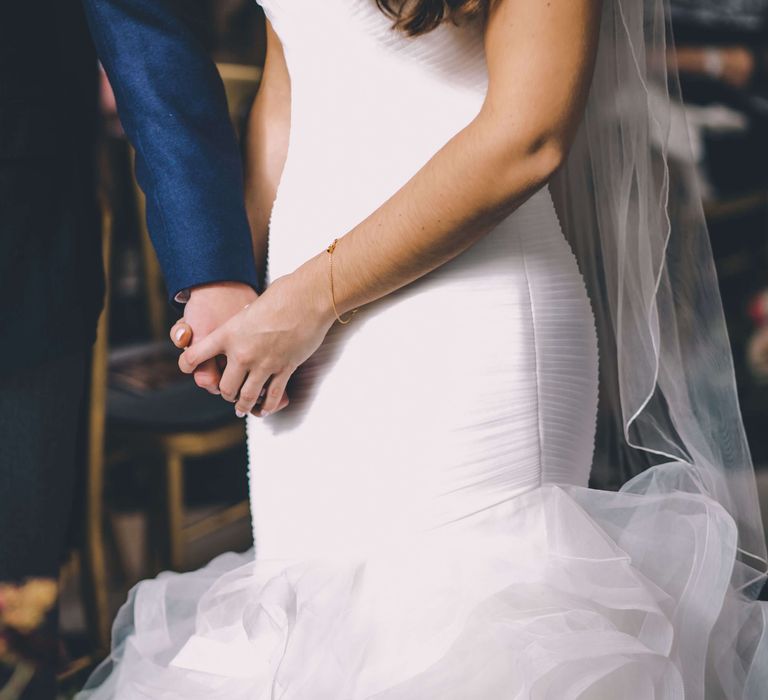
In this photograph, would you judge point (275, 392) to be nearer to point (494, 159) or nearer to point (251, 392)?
point (251, 392)

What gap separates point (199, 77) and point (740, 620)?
80 cm

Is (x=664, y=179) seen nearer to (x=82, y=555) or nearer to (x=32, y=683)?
(x=32, y=683)

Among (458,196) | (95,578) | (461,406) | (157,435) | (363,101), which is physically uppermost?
(363,101)

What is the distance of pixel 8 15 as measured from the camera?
42.6 inches

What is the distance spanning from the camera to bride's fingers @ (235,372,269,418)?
2.90ft

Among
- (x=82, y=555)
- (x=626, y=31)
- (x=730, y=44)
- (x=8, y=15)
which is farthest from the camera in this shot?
(x=730, y=44)

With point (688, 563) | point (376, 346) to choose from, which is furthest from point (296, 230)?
point (688, 563)

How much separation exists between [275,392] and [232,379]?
43mm

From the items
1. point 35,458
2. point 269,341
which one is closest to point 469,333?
point 269,341

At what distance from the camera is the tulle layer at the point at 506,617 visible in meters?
0.77

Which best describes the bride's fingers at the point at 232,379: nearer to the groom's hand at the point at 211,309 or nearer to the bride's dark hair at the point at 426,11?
the groom's hand at the point at 211,309

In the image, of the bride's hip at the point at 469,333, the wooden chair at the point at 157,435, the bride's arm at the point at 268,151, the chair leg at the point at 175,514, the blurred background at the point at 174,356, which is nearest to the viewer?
the bride's hip at the point at 469,333

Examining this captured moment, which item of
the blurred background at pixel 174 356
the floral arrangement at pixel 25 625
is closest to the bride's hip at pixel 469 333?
the floral arrangement at pixel 25 625

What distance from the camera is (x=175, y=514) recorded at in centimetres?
216
